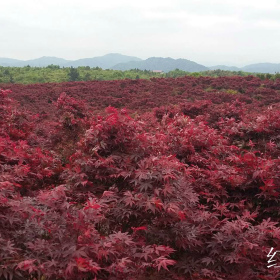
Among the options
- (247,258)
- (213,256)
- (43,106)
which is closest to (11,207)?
(213,256)

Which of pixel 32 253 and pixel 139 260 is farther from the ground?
pixel 32 253

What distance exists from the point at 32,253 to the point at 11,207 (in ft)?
1.73

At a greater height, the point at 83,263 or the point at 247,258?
the point at 83,263

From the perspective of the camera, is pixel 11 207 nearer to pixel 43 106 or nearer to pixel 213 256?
pixel 213 256

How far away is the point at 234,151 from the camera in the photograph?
5379mm

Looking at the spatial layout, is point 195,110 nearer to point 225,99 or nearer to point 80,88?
point 225,99

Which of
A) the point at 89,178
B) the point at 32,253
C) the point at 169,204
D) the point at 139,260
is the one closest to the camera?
the point at 32,253

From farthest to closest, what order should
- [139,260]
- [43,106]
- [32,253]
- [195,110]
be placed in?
[43,106] < [195,110] < [139,260] < [32,253]

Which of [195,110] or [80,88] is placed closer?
[195,110]

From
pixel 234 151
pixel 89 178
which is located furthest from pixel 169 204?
pixel 234 151

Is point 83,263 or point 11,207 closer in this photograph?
point 83,263

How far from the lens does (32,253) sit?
2.27 m

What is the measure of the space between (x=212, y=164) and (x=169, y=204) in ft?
6.13

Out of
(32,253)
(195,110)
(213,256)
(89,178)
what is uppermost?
(195,110)
